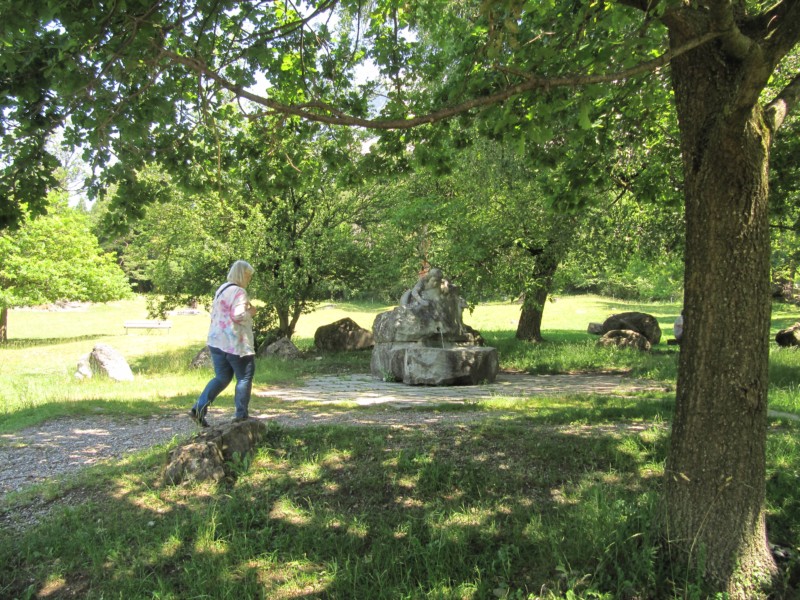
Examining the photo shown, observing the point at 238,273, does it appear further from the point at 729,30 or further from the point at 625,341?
the point at 625,341

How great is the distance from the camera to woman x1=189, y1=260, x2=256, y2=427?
5.95 m

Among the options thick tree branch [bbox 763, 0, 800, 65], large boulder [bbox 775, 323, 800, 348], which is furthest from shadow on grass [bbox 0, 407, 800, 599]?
large boulder [bbox 775, 323, 800, 348]

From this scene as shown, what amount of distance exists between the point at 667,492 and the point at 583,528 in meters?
0.57

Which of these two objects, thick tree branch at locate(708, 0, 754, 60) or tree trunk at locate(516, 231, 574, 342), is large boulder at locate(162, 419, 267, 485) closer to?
thick tree branch at locate(708, 0, 754, 60)

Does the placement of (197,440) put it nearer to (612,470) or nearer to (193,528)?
(193,528)

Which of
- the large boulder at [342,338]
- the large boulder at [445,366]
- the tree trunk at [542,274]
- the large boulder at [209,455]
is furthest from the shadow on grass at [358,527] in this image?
the large boulder at [342,338]

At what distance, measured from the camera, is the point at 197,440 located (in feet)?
16.4

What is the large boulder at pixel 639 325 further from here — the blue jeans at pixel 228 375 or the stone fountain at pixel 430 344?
the blue jeans at pixel 228 375

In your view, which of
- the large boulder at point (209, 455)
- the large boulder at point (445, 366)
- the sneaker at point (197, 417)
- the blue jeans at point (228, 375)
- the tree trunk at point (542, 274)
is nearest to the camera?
the large boulder at point (209, 455)

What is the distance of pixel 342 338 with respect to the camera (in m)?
17.8

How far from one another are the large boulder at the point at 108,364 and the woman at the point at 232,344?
756 cm

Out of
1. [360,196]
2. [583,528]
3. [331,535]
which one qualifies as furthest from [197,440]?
[360,196]

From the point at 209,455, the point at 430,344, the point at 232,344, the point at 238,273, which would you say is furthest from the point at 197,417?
the point at 430,344

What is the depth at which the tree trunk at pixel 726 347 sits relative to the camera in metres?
3.24
